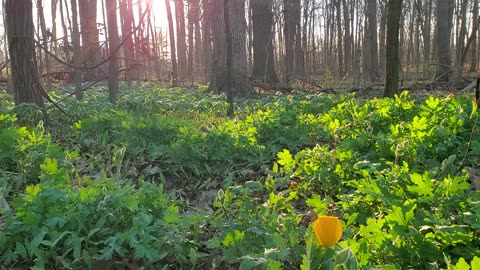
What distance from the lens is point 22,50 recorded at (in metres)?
5.20

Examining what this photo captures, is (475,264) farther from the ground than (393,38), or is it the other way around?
(393,38)

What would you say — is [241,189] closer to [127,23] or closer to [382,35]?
[127,23]

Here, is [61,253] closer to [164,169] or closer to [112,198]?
[112,198]

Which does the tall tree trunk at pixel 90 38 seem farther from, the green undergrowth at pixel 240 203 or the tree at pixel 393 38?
the green undergrowth at pixel 240 203

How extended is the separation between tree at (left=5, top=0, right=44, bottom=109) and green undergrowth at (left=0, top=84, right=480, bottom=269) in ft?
4.63

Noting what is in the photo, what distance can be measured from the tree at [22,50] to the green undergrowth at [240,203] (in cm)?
141

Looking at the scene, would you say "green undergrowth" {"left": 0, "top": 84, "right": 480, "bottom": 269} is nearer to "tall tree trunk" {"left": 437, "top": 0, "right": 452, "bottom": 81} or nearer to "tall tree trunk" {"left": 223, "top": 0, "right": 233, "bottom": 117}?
"tall tree trunk" {"left": 223, "top": 0, "right": 233, "bottom": 117}

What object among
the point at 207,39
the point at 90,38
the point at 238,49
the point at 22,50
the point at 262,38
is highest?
the point at 207,39

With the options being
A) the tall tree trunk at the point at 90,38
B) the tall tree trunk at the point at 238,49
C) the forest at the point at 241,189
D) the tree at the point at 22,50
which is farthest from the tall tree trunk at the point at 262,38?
the tree at the point at 22,50

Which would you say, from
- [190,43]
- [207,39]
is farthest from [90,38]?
[190,43]

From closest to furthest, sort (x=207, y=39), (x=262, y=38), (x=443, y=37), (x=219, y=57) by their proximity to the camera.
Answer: (x=219, y=57) < (x=262, y=38) < (x=443, y=37) < (x=207, y=39)

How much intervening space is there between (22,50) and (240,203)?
416cm

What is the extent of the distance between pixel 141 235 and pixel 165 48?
3848cm

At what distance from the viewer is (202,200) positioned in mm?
3307
